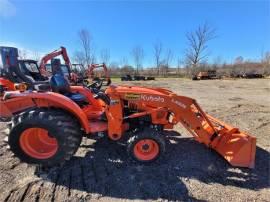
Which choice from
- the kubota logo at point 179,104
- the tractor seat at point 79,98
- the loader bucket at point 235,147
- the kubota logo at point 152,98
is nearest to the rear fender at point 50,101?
the tractor seat at point 79,98

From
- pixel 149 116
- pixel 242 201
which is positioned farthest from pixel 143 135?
pixel 242 201

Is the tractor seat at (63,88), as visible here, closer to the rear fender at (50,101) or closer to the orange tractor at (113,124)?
the orange tractor at (113,124)

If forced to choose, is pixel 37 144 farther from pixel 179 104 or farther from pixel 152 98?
pixel 179 104

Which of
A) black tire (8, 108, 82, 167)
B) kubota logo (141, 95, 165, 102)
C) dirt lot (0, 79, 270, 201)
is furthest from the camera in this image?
kubota logo (141, 95, 165, 102)

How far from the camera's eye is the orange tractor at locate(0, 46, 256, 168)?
3170 mm

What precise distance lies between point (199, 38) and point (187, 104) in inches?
1829

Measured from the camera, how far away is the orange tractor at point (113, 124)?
3.17 m

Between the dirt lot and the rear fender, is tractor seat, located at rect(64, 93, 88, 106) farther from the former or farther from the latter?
the dirt lot

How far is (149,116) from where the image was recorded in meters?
3.73

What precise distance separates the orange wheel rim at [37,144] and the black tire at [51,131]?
A: 64mm

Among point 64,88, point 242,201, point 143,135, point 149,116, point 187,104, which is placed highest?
point 64,88

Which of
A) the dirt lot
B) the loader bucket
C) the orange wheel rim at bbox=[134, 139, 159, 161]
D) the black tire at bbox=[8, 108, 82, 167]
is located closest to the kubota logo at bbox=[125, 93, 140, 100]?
the orange wheel rim at bbox=[134, 139, 159, 161]

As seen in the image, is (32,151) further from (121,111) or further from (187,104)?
(187,104)

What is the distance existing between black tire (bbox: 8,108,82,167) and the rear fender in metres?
0.14
